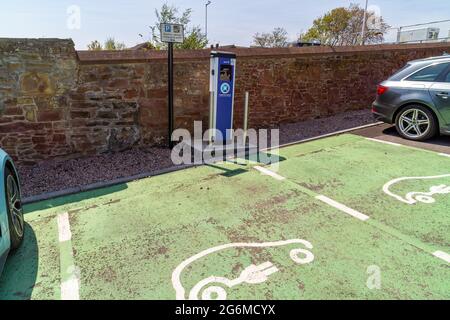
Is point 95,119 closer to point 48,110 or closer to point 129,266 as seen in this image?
point 48,110

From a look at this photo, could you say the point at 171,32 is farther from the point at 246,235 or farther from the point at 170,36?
the point at 246,235

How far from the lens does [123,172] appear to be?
200 inches

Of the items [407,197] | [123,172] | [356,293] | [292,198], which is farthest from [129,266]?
[407,197]

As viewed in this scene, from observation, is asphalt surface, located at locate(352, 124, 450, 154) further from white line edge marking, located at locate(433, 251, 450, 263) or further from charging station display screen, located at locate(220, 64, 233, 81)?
white line edge marking, located at locate(433, 251, 450, 263)

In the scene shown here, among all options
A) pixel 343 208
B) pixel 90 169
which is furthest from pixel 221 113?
pixel 343 208

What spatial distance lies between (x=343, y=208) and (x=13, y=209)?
3479 mm

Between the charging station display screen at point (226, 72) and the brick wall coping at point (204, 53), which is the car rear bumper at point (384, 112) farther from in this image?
the charging station display screen at point (226, 72)

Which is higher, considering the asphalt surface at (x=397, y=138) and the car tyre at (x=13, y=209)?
the asphalt surface at (x=397, y=138)

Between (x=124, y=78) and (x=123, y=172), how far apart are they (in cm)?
177

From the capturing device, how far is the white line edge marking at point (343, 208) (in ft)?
11.3

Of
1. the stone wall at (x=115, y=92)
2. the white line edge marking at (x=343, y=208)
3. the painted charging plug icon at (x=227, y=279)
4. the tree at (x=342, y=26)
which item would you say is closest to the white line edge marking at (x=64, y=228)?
the painted charging plug icon at (x=227, y=279)

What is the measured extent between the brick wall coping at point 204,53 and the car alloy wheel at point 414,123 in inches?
104

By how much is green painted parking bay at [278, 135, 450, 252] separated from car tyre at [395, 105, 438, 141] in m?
0.62

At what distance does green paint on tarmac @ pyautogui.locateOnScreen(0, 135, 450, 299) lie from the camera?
245cm
